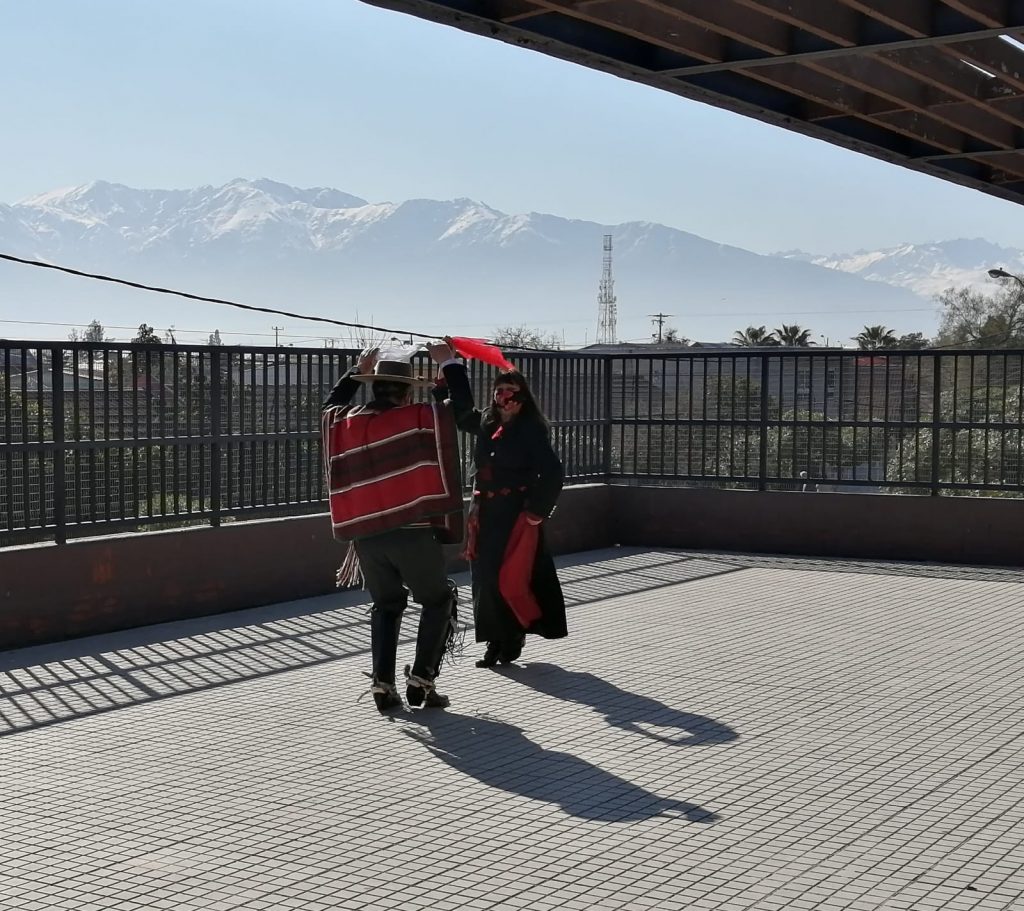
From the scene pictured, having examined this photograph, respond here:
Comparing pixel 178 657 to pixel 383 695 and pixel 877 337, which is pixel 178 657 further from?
pixel 877 337

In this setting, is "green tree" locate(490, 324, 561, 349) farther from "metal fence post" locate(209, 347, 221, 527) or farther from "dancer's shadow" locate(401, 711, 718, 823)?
"dancer's shadow" locate(401, 711, 718, 823)

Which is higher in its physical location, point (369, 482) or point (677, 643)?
point (369, 482)

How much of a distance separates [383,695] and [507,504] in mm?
2079

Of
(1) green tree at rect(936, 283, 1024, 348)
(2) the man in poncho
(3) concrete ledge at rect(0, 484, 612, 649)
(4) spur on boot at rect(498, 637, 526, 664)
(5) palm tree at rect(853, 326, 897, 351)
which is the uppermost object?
(1) green tree at rect(936, 283, 1024, 348)

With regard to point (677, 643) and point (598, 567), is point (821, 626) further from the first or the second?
point (598, 567)

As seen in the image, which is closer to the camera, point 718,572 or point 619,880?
point 619,880

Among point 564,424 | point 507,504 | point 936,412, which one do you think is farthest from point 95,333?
point 507,504

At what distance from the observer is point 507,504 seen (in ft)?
34.2

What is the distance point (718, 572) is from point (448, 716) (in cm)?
664

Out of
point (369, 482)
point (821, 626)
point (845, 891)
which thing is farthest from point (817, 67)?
point (845, 891)

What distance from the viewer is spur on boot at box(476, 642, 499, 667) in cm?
Result: 1023

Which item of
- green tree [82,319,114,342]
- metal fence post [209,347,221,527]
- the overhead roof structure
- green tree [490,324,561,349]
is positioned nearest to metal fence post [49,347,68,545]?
metal fence post [209,347,221,527]

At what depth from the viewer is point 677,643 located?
1101cm

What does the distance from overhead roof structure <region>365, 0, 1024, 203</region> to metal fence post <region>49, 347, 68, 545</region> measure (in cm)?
378
